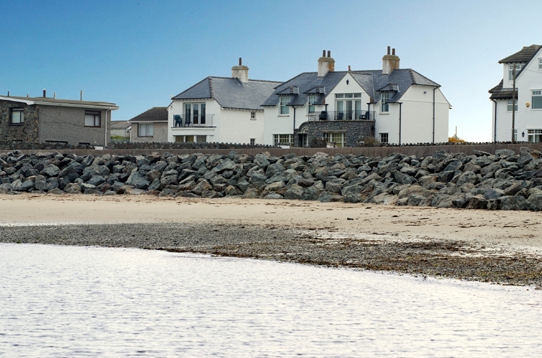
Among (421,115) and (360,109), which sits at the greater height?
(360,109)

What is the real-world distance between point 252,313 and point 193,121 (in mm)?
49861

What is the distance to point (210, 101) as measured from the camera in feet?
174

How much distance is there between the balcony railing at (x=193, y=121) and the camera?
174ft

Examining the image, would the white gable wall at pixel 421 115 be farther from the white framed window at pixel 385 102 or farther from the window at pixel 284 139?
the window at pixel 284 139

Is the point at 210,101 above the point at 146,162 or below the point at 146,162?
above

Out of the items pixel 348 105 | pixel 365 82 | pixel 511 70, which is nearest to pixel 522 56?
pixel 511 70

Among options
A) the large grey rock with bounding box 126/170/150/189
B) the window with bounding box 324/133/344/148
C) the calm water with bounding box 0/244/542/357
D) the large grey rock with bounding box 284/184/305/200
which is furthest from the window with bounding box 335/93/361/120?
the calm water with bounding box 0/244/542/357

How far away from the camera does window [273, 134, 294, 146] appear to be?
51.7 metres

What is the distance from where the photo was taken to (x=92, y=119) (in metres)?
49.8

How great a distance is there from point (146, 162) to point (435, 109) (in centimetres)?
3152

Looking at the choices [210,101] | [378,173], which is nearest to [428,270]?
[378,173]

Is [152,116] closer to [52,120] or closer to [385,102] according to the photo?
[52,120]

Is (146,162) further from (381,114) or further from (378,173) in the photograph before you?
(381,114)

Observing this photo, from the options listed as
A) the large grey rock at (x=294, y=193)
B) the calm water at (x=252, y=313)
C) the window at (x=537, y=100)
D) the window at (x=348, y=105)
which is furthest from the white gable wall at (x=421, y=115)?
the calm water at (x=252, y=313)
